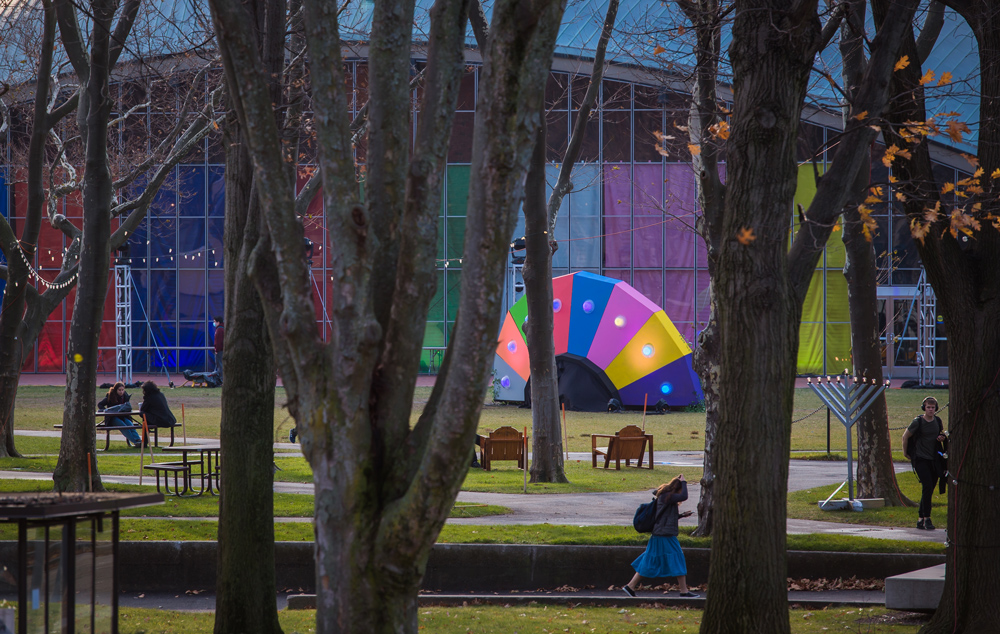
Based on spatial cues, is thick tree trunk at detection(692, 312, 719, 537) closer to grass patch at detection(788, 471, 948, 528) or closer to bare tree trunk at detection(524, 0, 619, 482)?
grass patch at detection(788, 471, 948, 528)

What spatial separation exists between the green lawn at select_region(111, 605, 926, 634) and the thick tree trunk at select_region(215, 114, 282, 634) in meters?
0.83

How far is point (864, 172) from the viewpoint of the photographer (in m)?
12.2

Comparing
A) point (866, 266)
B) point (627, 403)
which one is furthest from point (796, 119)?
point (627, 403)

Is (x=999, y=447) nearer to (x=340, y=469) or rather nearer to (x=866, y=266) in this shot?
(x=340, y=469)

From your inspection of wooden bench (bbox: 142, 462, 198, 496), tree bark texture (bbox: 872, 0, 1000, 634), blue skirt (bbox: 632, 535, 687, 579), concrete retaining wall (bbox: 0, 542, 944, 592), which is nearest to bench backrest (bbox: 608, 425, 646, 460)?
wooden bench (bbox: 142, 462, 198, 496)

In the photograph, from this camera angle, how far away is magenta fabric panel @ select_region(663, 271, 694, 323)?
1700 inches

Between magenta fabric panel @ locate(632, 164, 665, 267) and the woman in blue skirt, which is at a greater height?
magenta fabric panel @ locate(632, 164, 665, 267)

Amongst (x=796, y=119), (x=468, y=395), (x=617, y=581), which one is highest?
(x=796, y=119)

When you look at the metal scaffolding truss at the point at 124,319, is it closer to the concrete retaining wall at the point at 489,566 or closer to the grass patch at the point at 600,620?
the concrete retaining wall at the point at 489,566

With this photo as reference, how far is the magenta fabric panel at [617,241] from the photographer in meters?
43.6

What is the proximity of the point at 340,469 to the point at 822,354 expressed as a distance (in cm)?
4123

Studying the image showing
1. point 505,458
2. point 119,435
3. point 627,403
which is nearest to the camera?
point 505,458

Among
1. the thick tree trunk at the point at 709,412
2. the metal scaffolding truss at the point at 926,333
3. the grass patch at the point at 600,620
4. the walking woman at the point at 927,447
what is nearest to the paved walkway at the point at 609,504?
the walking woman at the point at 927,447

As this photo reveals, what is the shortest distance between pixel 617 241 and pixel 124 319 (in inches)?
847
